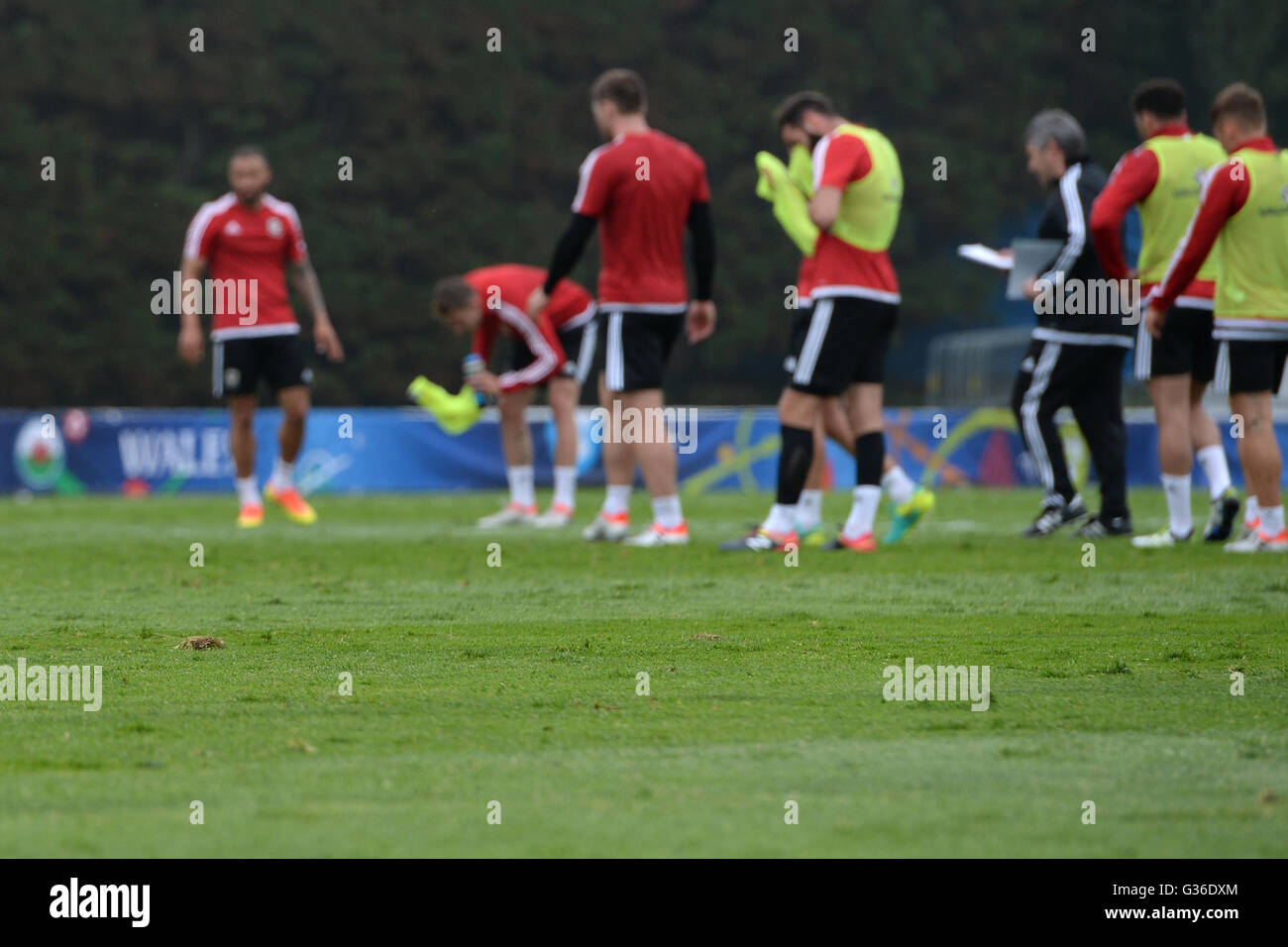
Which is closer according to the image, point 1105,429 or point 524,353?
point 1105,429

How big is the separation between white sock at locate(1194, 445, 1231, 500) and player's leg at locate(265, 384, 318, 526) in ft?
16.8

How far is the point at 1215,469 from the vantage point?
9469 millimetres

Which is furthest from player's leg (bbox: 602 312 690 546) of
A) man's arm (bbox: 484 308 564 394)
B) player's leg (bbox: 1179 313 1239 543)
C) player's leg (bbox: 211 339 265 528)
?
player's leg (bbox: 211 339 265 528)

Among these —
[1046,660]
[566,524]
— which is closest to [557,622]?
[1046,660]

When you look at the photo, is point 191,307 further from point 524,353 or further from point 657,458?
point 657,458

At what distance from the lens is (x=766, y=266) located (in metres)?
35.8

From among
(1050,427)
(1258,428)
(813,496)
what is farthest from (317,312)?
(1258,428)

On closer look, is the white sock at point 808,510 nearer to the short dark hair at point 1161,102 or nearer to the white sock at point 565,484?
the white sock at point 565,484

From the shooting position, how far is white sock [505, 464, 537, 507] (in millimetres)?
11773

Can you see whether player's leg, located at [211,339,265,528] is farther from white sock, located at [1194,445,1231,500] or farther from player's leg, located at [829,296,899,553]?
white sock, located at [1194,445,1231,500]

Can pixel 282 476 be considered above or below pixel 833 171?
below

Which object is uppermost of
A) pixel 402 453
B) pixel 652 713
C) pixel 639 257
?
pixel 639 257

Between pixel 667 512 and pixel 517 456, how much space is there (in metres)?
2.53

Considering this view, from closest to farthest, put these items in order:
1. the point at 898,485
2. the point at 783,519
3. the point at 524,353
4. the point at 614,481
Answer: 1. the point at 783,519
2. the point at 898,485
3. the point at 614,481
4. the point at 524,353
